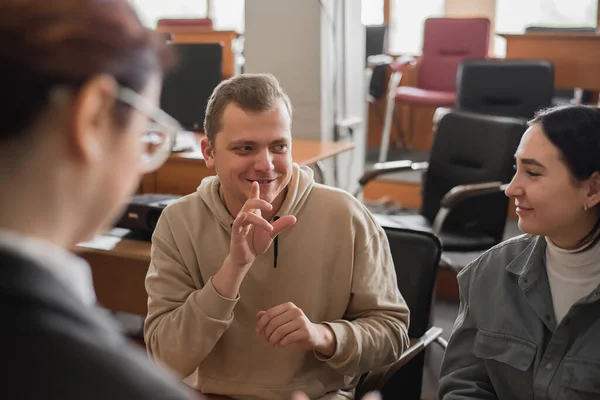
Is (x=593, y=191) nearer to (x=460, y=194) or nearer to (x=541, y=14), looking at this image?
(x=460, y=194)

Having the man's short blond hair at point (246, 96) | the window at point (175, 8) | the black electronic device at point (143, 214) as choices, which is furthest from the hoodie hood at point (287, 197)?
the window at point (175, 8)

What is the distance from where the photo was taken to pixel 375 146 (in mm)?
7055

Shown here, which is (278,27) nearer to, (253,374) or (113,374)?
(253,374)

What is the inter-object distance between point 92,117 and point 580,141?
1230 mm

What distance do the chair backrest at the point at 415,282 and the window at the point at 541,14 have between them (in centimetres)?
522

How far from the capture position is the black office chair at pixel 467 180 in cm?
310

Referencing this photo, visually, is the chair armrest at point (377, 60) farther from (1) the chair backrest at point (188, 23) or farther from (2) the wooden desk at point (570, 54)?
(1) the chair backrest at point (188, 23)

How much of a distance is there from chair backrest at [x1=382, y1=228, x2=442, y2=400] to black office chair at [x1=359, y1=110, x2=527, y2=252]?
1.14m

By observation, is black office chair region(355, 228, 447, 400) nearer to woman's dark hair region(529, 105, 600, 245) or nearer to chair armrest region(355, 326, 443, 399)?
chair armrest region(355, 326, 443, 399)

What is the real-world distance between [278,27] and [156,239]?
2238 mm

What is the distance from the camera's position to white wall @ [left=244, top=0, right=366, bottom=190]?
12.0 feet

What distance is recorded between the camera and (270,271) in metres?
1.63

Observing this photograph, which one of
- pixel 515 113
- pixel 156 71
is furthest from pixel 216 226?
pixel 515 113

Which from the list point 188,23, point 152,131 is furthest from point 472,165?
point 188,23
